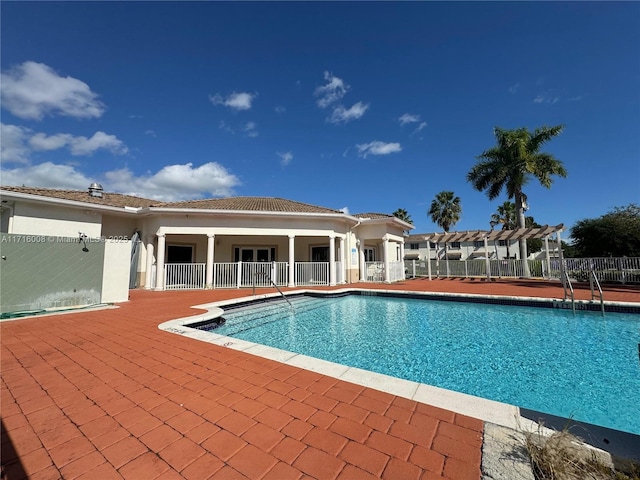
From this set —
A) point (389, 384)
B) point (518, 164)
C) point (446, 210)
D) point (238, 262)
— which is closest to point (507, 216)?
point (446, 210)

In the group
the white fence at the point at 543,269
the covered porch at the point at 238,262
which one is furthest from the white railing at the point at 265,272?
the white fence at the point at 543,269

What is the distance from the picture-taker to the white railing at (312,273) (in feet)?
53.1

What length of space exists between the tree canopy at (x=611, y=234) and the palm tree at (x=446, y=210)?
1513 cm

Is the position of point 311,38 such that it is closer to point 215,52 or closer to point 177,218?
point 215,52

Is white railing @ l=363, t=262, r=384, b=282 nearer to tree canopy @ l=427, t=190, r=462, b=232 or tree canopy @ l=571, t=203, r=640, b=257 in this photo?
tree canopy @ l=571, t=203, r=640, b=257

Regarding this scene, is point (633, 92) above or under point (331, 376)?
above

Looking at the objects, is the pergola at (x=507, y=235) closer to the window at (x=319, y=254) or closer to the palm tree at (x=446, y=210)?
the window at (x=319, y=254)

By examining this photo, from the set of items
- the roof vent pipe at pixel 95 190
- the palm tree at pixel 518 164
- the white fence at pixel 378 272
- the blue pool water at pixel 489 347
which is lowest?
the blue pool water at pixel 489 347

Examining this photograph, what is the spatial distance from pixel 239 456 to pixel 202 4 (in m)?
13.6

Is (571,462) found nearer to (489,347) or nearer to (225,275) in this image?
(489,347)

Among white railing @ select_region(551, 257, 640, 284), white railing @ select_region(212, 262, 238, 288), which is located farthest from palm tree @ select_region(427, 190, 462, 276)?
white railing @ select_region(212, 262, 238, 288)

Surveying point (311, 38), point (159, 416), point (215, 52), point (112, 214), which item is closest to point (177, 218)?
point (112, 214)

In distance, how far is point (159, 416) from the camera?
2.54 m

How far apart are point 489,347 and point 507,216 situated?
45153mm
